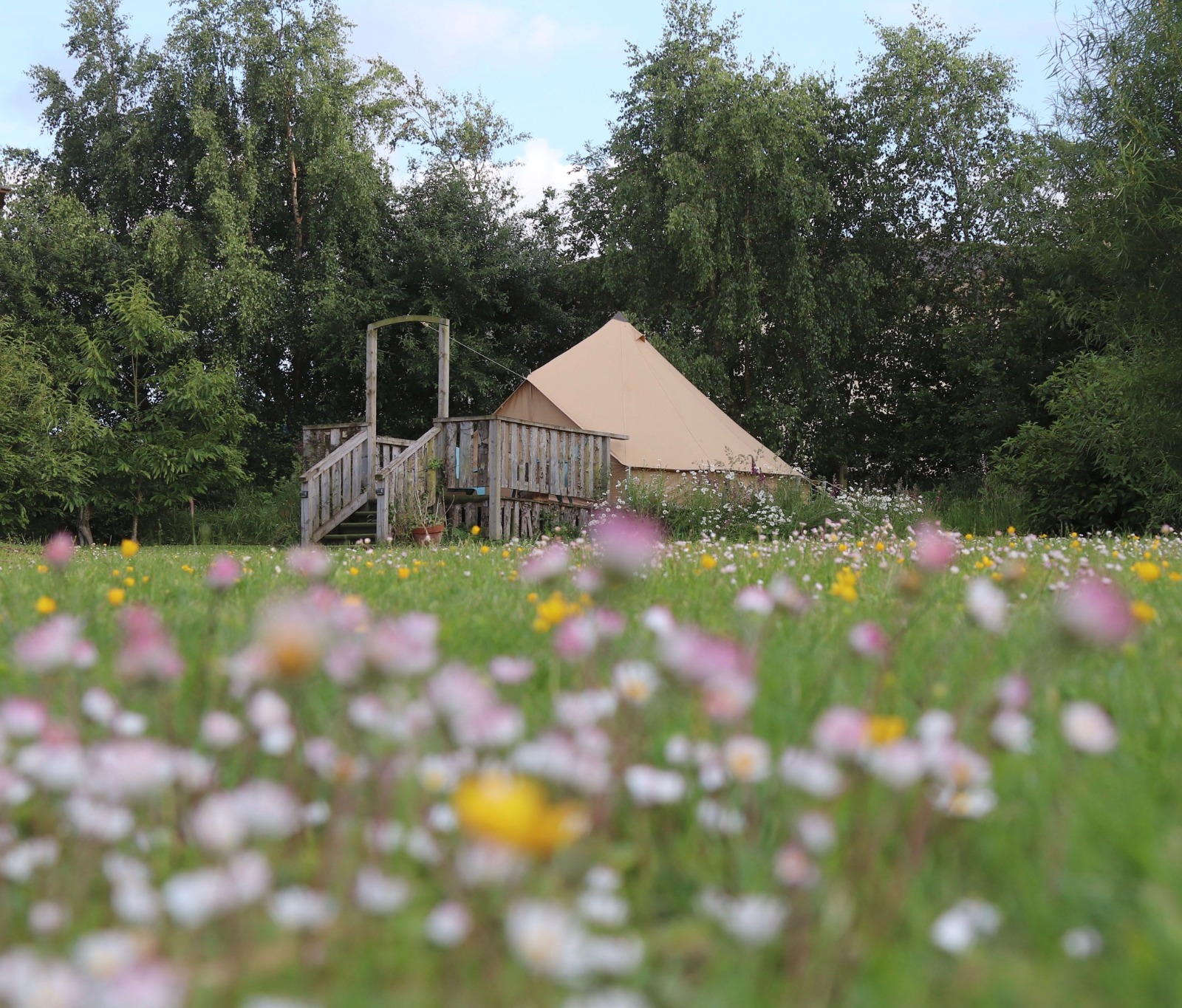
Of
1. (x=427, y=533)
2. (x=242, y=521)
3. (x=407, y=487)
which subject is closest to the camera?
(x=427, y=533)

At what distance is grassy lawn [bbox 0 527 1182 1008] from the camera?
0.93m

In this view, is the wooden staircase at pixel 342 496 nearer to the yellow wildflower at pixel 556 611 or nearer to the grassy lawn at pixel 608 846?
the yellow wildflower at pixel 556 611

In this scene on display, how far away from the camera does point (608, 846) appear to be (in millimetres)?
1321

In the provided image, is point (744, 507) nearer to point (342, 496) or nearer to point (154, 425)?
point (342, 496)

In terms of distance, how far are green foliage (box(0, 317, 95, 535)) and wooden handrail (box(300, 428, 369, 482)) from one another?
16.8 ft

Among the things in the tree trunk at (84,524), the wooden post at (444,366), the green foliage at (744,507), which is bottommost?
the tree trunk at (84,524)

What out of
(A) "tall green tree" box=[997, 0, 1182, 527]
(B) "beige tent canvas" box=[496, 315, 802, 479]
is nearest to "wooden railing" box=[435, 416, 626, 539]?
(B) "beige tent canvas" box=[496, 315, 802, 479]

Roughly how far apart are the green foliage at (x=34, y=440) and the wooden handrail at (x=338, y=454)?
5.11m

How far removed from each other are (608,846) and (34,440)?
1678 cm

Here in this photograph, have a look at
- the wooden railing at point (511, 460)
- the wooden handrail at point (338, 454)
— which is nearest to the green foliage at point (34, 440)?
the wooden handrail at point (338, 454)

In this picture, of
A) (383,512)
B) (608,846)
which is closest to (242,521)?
(383,512)

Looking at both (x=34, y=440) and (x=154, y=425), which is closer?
(x=34, y=440)

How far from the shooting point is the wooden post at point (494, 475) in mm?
12578

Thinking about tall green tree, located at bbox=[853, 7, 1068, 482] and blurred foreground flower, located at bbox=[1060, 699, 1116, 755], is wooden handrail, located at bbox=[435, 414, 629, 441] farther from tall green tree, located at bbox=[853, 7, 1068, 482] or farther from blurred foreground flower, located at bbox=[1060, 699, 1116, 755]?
blurred foreground flower, located at bbox=[1060, 699, 1116, 755]
